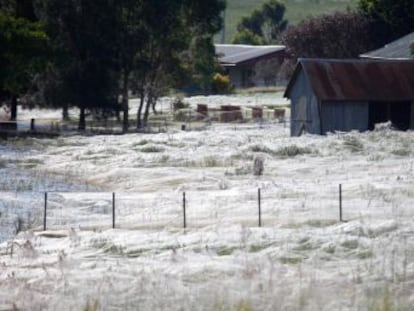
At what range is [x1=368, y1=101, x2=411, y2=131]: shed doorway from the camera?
47062mm

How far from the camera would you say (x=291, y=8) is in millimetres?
175125

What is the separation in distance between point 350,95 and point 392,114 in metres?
2.17

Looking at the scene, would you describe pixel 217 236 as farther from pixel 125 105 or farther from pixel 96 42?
pixel 125 105

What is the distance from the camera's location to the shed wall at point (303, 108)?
153 feet

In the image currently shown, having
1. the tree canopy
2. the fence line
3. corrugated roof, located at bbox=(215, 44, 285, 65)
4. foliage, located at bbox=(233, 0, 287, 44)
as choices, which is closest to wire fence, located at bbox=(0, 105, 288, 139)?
the tree canopy

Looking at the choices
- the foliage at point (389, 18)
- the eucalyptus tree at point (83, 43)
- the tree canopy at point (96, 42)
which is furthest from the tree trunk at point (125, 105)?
the foliage at point (389, 18)

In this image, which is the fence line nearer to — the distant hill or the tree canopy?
the tree canopy

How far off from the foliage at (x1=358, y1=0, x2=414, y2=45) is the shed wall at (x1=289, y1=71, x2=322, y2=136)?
25723mm

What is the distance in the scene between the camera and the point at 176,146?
3934 cm

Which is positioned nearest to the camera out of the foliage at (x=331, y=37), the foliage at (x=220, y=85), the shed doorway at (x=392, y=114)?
the shed doorway at (x=392, y=114)

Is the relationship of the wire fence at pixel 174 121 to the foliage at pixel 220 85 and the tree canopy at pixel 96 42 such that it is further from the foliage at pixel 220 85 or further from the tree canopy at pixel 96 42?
the foliage at pixel 220 85

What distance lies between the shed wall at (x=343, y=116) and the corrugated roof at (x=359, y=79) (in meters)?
0.35

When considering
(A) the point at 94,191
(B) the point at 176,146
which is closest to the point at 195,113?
(B) the point at 176,146

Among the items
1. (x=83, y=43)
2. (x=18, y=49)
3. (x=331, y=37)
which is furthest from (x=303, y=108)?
(x=331, y=37)
